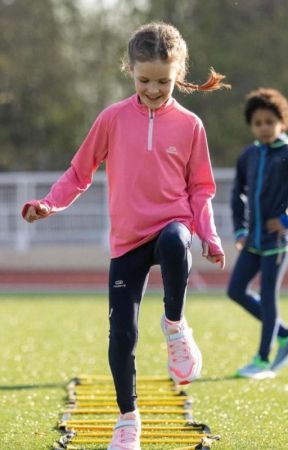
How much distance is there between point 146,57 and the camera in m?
4.35

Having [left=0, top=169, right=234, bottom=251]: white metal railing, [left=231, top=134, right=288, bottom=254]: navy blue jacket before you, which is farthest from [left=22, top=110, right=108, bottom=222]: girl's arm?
[left=0, top=169, right=234, bottom=251]: white metal railing

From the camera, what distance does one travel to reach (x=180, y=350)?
4.41 m

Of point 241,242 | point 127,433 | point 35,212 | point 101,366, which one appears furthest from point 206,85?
point 101,366

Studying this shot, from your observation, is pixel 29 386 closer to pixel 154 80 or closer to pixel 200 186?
pixel 200 186

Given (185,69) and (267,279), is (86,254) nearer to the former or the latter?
(267,279)

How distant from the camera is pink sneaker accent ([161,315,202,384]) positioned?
14.4 ft

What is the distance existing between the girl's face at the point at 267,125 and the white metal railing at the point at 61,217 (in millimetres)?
13718

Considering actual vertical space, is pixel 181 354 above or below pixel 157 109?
below

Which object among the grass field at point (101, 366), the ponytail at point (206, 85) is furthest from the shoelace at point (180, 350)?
the ponytail at point (206, 85)

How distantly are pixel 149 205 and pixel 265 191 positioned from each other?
2.79 meters

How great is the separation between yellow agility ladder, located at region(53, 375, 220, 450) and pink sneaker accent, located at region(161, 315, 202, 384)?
35 cm

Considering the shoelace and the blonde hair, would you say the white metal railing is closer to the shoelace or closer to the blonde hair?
the blonde hair

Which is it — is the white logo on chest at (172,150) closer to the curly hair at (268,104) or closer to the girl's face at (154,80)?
the girl's face at (154,80)

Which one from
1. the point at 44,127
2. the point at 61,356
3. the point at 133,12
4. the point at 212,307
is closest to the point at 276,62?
the point at 133,12
